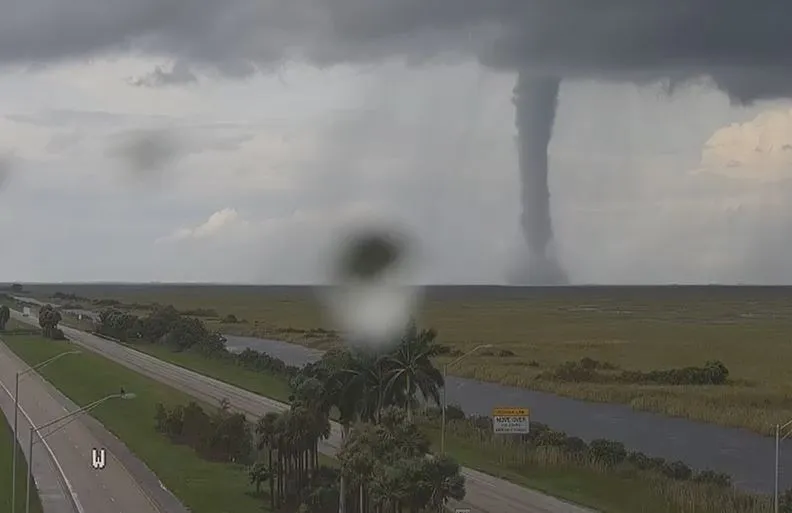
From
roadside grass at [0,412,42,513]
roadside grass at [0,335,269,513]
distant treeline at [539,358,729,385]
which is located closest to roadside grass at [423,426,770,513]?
roadside grass at [0,335,269,513]

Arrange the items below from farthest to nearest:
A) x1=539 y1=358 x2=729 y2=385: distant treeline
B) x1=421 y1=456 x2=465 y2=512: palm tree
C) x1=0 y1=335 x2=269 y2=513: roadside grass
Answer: x1=539 y1=358 x2=729 y2=385: distant treeline, x1=0 y1=335 x2=269 y2=513: roadside grass, x1=421 y1=456 x2=465 y2=512: palm tree

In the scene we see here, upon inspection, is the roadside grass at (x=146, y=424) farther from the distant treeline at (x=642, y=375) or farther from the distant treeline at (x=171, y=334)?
the distant treeline at (x=642, y=375)

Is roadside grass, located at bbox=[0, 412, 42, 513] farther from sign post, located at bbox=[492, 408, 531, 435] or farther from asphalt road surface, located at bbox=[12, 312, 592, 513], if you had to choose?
sign post, located at bbox=[492, 408, 531, 435]

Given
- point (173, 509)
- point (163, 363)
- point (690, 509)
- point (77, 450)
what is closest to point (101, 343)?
point (163, 363)

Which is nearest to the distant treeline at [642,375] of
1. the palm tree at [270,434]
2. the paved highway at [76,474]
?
the paved highway at [76,474]

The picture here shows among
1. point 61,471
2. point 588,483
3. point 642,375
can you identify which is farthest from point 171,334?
point 588,483

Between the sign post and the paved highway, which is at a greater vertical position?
the sign post
